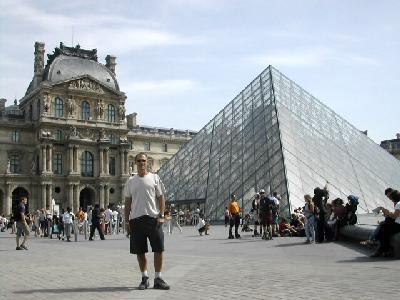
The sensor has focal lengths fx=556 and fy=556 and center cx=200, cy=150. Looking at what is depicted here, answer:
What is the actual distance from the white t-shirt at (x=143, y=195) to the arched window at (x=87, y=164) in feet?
189

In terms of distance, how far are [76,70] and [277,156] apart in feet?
148

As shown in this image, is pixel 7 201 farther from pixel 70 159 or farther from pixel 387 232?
pixel 387 232

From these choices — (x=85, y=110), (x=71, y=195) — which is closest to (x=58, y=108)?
(x=85, y=110)

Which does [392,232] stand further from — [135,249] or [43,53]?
[43,53]

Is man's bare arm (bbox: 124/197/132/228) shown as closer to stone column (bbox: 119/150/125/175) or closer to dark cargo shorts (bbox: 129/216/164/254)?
dark cargo shorts (bbox: 129/216/164/254)

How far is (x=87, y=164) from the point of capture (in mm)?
63688

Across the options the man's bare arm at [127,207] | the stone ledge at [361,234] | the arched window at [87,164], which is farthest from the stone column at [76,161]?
the man's bare arm at [127,207]

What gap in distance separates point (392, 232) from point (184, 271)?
3811 mm

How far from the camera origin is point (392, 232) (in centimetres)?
942

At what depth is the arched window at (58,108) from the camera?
62.0 m

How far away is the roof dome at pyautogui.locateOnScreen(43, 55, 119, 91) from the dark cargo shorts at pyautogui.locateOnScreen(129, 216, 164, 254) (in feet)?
191

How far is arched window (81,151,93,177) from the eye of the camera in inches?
2491

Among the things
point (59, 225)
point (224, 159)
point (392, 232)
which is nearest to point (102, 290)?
point (392, 232)

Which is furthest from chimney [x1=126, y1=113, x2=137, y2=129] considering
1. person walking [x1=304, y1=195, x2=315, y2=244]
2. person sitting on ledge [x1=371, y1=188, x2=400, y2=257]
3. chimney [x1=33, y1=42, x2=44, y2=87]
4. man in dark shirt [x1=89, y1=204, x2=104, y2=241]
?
person sitting on ledge [x1=371, y1=188, x2=400, y2=257]
